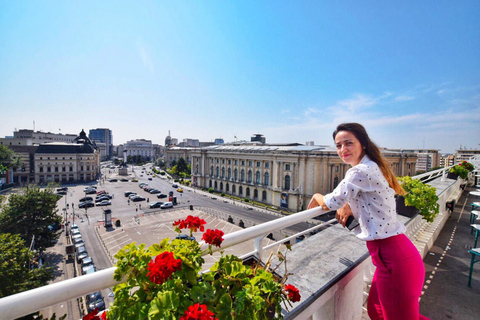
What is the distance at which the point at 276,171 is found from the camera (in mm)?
46125

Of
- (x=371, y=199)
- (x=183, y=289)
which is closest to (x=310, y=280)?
(x=371, y=199)

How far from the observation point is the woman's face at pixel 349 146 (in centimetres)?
246

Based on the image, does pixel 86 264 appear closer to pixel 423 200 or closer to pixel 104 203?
pixel 423 200

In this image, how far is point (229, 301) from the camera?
1352mm

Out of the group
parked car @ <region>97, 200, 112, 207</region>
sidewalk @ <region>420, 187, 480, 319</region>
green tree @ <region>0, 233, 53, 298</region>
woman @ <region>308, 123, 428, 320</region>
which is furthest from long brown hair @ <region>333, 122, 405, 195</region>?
parked car @ <region>97, 200, 112, 207</region>

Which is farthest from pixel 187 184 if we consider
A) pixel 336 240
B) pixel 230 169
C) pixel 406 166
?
pixel 336 240

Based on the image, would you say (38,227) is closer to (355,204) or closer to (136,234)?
(136,234)

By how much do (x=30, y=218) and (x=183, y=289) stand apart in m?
29.5

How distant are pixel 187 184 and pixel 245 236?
70.0m

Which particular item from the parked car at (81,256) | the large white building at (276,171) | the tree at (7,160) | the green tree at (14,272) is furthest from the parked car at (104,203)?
the tree at (7,160)

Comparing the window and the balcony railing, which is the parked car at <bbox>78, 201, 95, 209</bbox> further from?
the balcony railing

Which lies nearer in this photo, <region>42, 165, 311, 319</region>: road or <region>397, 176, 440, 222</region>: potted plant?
<region>397, 176, 440, 222</region>: potted plant

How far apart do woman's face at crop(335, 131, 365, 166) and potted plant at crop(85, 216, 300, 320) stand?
1563 mm

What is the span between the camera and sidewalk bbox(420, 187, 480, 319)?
3.34 metres
